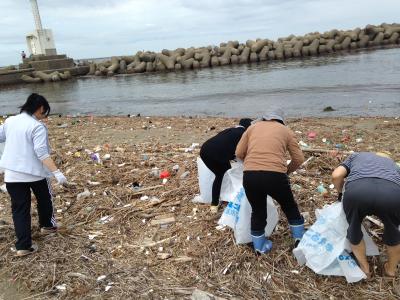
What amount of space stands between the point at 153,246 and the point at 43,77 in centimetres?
3683

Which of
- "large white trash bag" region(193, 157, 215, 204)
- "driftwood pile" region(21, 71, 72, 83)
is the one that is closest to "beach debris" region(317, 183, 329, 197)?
"large white trash bag" region(193, 157, 215, 204)

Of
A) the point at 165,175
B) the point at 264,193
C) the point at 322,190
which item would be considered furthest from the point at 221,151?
the point at 165,175

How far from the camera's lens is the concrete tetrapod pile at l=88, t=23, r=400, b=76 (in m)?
40.3

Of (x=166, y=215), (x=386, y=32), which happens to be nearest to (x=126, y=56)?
(x=386, y=32)

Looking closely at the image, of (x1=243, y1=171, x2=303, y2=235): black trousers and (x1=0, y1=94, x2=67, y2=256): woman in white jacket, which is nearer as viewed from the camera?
(x1=243, y1=171, x2=303, y2=235): black trousers

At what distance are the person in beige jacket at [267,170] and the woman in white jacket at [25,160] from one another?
6.07ft

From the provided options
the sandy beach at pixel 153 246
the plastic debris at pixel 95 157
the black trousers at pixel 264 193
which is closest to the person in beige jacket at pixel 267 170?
the black trousers at pixel 264 193

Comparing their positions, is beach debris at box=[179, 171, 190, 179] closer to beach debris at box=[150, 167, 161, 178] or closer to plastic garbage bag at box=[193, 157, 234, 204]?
beach debris at box=[150, 167, 161, 178]

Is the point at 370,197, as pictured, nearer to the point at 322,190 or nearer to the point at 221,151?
the point at 221,151

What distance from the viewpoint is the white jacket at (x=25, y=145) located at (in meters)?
3.98

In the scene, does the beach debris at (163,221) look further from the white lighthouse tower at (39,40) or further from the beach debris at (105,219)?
the white lighthouse tower at (39,40)

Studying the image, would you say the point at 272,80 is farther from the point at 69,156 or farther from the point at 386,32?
the point at 386,32

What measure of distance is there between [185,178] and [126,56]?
41277mm

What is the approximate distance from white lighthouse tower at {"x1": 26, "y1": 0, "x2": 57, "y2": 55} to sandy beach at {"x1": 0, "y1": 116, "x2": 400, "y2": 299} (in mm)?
39151
